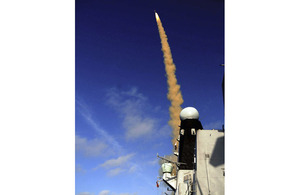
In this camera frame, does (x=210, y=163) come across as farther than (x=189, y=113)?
No

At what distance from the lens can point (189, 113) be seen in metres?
40.4

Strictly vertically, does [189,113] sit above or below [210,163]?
above

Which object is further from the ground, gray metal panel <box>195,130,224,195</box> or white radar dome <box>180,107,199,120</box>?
white radar dome <box>180,107,199,120</box>

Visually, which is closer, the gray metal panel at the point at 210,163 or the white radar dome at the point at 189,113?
the gray metal panel at the point at 210,163

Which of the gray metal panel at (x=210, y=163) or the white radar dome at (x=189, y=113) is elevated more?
the white radar dome at (x=189, y=113)

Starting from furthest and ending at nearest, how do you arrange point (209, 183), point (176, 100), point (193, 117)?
point (176, 100) < point (193, 117) < point (209, 183)

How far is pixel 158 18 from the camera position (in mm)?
38875

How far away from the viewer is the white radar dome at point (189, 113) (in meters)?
40.3

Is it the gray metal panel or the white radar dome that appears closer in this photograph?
the gray metal panel

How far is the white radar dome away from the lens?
40.3 meters
